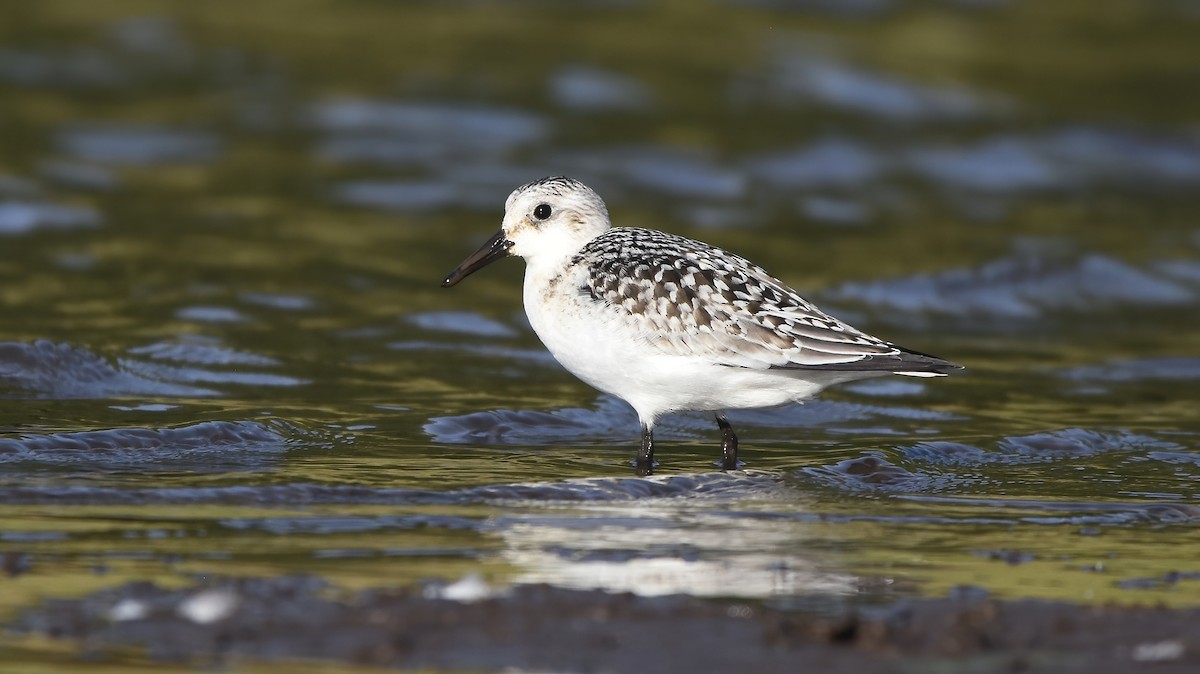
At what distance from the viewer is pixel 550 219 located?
901cm

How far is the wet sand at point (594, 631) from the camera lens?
16.9 ft

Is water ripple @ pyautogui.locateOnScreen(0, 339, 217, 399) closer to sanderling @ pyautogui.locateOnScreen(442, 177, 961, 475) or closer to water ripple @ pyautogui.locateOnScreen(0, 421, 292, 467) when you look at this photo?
water ripple @ pyautogui.locateOnScreen(0, 421, 292, 467)

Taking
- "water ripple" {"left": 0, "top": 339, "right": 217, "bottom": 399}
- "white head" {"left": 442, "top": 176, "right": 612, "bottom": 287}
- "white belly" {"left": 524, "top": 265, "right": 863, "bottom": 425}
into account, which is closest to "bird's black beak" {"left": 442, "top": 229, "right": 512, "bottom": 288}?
"white head" {"left": 442, "top": 176, "right": 612, "bottom": 287}

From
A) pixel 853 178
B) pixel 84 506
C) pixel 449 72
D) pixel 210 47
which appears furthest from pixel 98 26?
pixel 84 506

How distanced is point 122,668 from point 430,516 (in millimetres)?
2271

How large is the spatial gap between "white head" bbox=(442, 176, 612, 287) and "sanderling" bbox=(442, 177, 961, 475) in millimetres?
223

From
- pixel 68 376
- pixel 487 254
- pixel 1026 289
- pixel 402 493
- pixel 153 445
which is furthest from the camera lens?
pixel 1026 289

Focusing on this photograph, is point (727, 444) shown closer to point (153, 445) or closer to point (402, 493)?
point (402, 493)

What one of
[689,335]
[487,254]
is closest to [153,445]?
[487,254]

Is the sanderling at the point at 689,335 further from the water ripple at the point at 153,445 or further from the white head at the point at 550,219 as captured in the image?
the water ripple at the point at 153,445

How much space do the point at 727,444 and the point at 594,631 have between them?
344 cm

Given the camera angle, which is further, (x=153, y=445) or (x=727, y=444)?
(x=727, y=444)

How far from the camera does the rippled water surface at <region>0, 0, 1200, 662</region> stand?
22.5 feet

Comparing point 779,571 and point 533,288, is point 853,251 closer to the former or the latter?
point 533,288
